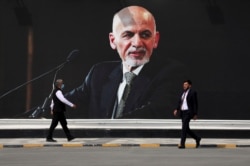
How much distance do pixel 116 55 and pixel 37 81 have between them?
8.45 feet

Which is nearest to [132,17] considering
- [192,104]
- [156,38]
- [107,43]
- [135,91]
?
[156,38]

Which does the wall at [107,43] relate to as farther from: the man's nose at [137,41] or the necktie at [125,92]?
the necktie at [125,92]

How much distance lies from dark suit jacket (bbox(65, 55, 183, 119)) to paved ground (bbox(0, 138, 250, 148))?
50.9 inches

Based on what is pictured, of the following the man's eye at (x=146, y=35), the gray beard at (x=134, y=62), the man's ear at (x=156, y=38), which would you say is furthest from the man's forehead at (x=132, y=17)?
the gray beard at (x=134, y=62)

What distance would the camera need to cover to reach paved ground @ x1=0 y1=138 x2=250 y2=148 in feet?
49.9

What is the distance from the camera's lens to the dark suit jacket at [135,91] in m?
18.1

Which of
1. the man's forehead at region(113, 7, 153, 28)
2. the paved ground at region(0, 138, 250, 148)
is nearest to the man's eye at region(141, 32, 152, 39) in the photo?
the man's forehead at region(113, 7, 153, 28)

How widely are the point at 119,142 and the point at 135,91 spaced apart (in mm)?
2724

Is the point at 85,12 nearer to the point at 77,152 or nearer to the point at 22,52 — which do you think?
the point at 22,52

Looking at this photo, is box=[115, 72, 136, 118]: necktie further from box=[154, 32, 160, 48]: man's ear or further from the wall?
box=[154, 32, 160, 48]: man's ear

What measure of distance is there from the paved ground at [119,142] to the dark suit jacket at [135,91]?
1.29 meters

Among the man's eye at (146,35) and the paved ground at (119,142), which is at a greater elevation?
the man's eye at (146,35)

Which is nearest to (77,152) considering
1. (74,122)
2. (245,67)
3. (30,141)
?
(30,141)

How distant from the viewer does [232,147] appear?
15.0 m
